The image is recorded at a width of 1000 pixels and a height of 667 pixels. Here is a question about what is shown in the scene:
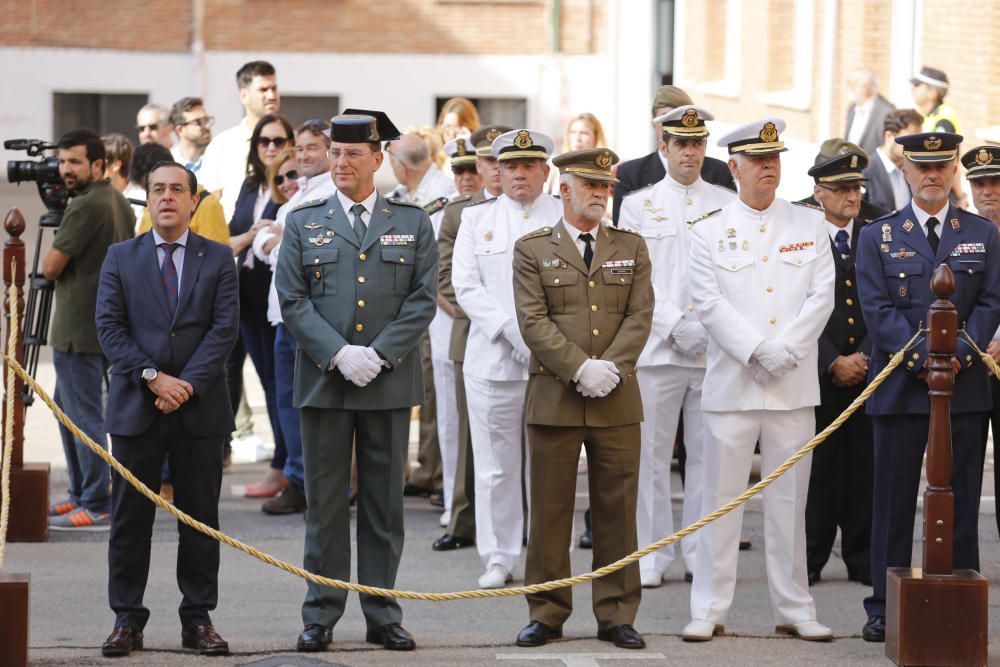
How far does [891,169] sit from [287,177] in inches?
187

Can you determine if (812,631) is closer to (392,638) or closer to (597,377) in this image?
(597,377)

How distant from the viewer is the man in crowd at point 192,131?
11555 millimetres

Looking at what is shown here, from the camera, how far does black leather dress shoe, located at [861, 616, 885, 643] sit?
687 centimetres

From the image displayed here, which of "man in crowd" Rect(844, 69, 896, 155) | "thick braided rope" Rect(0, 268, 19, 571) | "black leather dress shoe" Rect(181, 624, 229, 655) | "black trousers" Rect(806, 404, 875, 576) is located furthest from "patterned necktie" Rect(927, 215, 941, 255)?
"man in crowd" Rect(844, 69, 896, 155)

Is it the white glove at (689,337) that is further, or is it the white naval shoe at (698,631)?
the white glove at (689,337)

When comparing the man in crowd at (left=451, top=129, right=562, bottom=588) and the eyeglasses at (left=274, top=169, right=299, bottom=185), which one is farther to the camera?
the eyeglasses at (left=274, top=169, right=299, bottom=185)

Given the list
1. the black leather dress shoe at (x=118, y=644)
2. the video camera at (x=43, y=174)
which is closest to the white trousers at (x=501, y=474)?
the black leather dress shoe at (x=118, y=644)

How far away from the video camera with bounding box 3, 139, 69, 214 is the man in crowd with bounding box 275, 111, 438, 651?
2.52 metres

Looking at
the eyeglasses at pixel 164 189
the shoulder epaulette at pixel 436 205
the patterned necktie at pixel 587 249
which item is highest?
the eyeglasses at pixel 164 189

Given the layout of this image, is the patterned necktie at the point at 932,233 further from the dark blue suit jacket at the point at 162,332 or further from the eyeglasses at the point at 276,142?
the eyeglasses at the point at 276,142

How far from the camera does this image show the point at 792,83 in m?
20.6

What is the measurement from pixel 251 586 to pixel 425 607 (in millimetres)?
889

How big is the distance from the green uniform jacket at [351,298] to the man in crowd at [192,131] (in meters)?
4.76

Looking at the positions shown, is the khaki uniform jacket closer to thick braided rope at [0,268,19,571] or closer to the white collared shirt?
the white collared shirt
